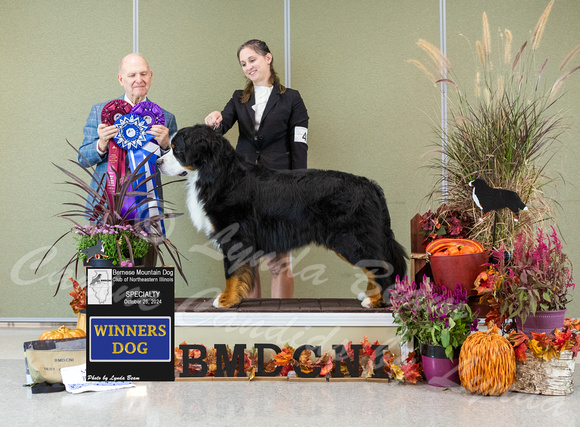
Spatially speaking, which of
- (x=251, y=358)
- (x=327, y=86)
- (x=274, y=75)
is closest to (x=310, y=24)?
(x=327, y=86)

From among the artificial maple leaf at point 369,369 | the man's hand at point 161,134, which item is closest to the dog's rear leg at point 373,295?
the artificial maple leaf at point 369,369

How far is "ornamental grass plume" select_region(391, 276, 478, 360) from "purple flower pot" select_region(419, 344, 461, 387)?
0.03 meters

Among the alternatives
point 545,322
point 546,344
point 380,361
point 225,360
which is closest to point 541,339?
point 546,344

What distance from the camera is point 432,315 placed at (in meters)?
2.17

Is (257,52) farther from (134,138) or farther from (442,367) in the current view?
(442,367)

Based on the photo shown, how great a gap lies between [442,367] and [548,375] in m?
0.39

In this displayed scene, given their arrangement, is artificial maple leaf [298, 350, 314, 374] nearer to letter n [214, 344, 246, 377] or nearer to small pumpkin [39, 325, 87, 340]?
letter n [214, 344, 246, 377]

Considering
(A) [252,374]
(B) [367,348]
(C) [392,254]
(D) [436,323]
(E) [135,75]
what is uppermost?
(E) [135,75]

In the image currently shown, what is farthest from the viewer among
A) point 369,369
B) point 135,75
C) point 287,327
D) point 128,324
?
point 135,75

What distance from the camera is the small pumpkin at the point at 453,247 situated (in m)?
2.32

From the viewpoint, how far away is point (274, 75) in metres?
3.11

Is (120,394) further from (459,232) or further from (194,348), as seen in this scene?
(459,232)

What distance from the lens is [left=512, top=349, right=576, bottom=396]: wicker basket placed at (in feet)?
6.77

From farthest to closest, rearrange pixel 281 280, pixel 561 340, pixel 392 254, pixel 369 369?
pixel 281 280 < pixel 392 254 < pixel 369 369 < pixel 561 340
